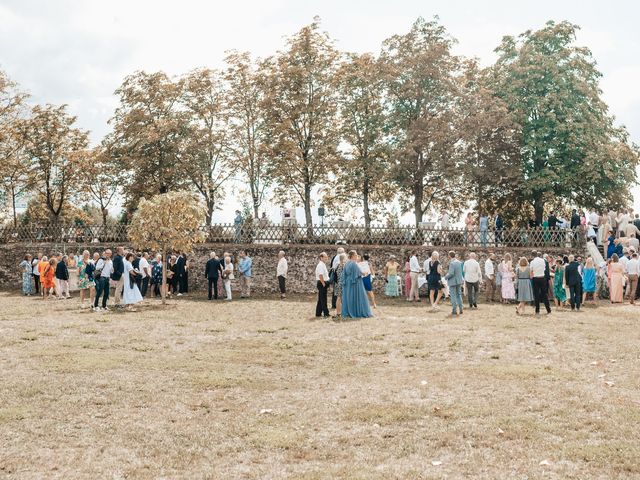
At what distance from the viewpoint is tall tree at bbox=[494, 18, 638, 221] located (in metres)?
35.8

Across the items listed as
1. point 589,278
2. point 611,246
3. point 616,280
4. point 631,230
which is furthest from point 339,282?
point 631,230

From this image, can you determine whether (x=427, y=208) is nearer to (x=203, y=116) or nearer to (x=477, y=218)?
(x=477, y=218)

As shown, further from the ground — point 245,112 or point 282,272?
point 245,112

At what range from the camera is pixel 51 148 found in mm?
45375

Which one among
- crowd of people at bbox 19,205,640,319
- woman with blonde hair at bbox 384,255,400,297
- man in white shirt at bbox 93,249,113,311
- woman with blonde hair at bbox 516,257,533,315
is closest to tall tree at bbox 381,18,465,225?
crowd of people at bbox 19,205,640,319

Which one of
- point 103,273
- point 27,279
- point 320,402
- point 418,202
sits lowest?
point 320,402

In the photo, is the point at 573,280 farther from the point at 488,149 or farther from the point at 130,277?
the point at 488,149

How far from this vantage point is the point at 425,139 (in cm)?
3444

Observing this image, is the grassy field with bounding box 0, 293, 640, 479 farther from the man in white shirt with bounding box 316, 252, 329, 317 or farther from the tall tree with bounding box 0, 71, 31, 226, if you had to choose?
the tall tree with bounding box 0, 71, 31, 226

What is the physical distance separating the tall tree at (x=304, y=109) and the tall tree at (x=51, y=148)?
608 inches

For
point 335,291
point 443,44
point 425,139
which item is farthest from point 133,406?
point 443,44

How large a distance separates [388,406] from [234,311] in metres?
A: 13.5

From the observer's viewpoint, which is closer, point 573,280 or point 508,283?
point 573,280

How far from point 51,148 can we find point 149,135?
36.5 feet
